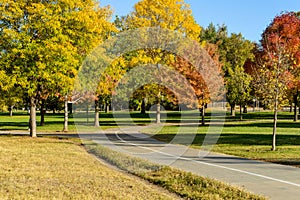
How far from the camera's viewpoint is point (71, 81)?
20.8m

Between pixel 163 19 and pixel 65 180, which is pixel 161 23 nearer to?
pixel 163 19

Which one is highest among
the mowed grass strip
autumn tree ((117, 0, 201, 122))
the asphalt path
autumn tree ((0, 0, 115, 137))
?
autumn tree ((117, 0, 201, 122))

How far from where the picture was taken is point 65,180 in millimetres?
9719

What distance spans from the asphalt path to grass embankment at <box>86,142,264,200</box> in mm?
504

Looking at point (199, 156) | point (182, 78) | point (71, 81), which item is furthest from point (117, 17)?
point (199, 156)

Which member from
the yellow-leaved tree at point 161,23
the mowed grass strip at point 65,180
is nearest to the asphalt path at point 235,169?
the mowed grass strip at point 65,180

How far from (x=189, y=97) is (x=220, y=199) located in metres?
23.9

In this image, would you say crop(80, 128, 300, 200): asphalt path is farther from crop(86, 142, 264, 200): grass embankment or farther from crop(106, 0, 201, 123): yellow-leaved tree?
crop(106, 0, 201, 123): yellow-leaved tree

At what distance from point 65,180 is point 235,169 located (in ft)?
16.9

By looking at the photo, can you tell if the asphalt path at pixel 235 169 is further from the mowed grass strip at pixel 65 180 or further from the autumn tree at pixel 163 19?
the autumn tree at pixel 163 19

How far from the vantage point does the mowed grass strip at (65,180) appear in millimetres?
8234

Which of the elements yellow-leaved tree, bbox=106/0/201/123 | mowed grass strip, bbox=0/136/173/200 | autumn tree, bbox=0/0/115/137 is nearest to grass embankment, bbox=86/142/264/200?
mowed grass strip, bbox=0/136/173/200

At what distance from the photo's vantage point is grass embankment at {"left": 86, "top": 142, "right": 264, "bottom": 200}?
27.1ft

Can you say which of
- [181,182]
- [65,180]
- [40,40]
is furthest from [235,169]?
[40,40]
